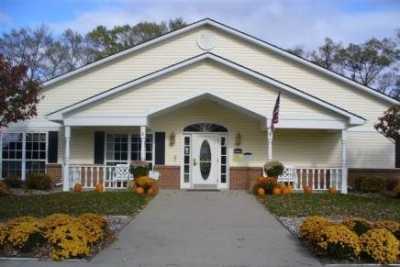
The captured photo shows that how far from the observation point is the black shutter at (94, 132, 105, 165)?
2323 cm

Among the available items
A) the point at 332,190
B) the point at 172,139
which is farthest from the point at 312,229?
the point at 172,139

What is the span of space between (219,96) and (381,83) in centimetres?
3747

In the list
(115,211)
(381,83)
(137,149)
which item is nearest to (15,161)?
(137,149)

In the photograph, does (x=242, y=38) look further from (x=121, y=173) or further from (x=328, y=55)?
(x=328, y=55)

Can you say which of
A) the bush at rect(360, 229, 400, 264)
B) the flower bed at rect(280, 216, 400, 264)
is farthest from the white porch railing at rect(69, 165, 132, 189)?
the bush at rect(360, 229, 400, 264)

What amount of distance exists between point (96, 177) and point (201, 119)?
15.5 ft

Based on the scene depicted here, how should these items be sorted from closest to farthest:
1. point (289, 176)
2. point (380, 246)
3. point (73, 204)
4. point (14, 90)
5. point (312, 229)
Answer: point (380, 246)
point (312, 229)
point (14, 90)
point (73, 204)
point (289, 176)

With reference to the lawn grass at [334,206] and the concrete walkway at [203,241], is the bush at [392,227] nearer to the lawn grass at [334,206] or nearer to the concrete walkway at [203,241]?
the concrete walkway at [203,241]

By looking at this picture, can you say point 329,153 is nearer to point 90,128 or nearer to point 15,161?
point 90,128

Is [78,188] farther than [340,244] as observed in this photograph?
Yes

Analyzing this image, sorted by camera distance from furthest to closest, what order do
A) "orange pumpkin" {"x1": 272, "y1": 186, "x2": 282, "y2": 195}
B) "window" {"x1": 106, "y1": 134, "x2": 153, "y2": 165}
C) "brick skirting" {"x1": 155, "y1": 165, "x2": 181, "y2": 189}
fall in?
"window" {"x1": 106, "y1": 134, "x2": 153, "y2": 165}
"brick skirting" {"x1": 155, "y1": 165, "x2": 181, "y2": 189}
"orange pumpkin" {"x1": 272, "y1": 186, "x2": 282, "y2": 195}

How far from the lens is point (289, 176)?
2181 cm

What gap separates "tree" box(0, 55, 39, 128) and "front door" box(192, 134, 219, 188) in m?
8.89

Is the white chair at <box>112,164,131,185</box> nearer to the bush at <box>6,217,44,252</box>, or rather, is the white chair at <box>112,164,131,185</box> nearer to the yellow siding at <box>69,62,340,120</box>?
the yellow siding at <box>69,62,340,120</box>
